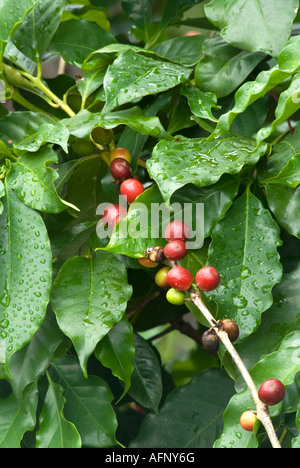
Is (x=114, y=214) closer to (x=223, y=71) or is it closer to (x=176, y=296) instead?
(x=176, y=296)

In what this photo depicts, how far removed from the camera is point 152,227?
0.68m

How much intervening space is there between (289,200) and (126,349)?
0.27 metres

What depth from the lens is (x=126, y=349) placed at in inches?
28.5

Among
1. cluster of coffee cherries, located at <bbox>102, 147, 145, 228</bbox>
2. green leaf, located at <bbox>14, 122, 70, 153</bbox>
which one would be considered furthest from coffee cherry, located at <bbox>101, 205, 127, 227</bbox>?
green leaf, located at <bbox>14, 122, 70, 153</bbox>

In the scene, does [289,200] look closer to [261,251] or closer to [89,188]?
[261,251]

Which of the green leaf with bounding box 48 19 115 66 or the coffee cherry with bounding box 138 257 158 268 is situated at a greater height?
the green leaf with bounding box 48 19 115 66

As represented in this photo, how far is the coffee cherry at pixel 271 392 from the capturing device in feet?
1.84

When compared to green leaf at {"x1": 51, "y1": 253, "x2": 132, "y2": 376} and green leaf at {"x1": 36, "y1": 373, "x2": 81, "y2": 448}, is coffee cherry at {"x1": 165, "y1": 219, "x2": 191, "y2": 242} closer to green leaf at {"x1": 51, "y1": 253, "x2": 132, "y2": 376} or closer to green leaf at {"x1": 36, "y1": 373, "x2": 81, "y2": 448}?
green leaf at {"x1": 51, "y1": 253, "x2": 132, "y2": 376}

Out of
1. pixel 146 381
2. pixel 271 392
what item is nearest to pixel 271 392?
pixel 271 392

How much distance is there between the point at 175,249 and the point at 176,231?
2 cm

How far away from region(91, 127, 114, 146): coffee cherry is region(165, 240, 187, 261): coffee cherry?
22 cm

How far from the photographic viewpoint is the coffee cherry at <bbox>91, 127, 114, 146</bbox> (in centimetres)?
80

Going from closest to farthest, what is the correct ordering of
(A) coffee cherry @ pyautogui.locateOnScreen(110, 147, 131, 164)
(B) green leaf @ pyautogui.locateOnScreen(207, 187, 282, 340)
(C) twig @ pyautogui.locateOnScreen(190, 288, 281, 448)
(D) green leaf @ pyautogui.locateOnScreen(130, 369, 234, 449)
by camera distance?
(C) twig @ pyautogui.locateOnScreen(190, 288, 281, 448)
(B) green leaf @ pyautogui.locateOnScreen(207, 187, 282, 340)
(A) coffee cherry @ pyautogui.locateOnScreen(110, 147, 131, 164)
(D) green leaf @ pyautogui.locateOnScreen(130, 369, 234, 449)

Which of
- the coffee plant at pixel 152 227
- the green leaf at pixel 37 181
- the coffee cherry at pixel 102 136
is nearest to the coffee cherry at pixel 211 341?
the coffee plant at pixel 152 227
